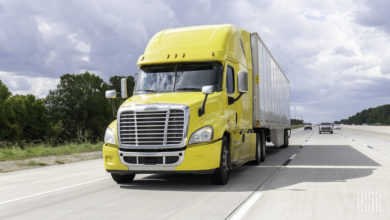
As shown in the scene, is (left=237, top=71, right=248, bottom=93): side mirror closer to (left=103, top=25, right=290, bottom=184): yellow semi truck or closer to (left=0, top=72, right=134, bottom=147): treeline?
(left=103, top=25, right=290, bottom=184): yellow semi truck

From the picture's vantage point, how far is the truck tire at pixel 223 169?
29.1 feet

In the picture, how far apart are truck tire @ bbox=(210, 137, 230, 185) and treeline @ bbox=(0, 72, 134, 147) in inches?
2338

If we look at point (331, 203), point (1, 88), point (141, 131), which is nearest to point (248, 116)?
point (141, 131)

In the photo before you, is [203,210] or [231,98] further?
[231,98]

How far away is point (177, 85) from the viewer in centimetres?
942

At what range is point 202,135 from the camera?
8352mm

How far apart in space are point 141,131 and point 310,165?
22.3ft

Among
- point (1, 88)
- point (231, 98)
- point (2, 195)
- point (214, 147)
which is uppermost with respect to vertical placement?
point (1, 88)

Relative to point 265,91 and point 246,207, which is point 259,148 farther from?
point 246,207

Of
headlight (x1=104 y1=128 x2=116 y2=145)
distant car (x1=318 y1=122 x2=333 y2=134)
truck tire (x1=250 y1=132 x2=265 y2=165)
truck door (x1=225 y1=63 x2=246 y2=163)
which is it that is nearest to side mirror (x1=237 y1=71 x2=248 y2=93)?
truck door (x1=225 y1=63 x2=246 y2=163)

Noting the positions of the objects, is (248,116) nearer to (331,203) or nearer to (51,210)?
(331,203)

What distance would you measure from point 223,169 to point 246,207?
2400 mm

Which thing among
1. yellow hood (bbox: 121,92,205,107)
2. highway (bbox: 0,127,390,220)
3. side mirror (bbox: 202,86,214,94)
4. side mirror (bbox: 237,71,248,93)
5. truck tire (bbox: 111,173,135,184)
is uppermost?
side mirror (bbox: 237,71,248,93)

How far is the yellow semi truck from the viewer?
8352mm
